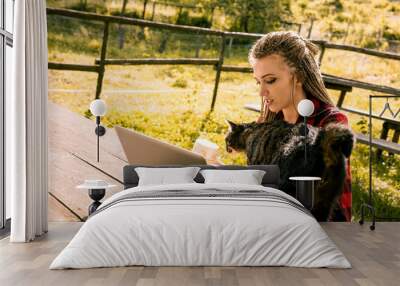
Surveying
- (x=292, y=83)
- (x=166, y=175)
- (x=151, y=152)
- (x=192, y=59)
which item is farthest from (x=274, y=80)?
(x=166, y=175)

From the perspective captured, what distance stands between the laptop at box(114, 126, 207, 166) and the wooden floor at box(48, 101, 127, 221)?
11.3 inches

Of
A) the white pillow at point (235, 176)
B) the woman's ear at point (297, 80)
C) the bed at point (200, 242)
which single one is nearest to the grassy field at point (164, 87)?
the woman's ear at point (297, 80)

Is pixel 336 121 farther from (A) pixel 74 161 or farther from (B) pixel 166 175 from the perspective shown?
(A) pixel 74 161

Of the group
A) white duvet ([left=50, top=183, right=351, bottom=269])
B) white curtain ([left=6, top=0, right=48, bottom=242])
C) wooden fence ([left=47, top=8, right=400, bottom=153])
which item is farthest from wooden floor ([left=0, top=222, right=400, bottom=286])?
wooden fence ([left=47, top=8, right=400, bottom=153])

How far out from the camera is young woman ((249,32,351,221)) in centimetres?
615

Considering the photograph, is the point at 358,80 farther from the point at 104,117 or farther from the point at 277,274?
the point at 277,274

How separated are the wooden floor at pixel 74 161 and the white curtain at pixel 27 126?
105 centimetres

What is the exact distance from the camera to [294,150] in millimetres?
6031

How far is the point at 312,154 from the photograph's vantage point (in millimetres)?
6000

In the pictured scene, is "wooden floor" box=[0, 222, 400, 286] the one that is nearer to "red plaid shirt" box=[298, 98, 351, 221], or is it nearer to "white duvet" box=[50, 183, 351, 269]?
"white duvet" box=[50, 183, 351, 269]

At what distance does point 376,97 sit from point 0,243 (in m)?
3.92

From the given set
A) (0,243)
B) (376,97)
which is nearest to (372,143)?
(376,97)

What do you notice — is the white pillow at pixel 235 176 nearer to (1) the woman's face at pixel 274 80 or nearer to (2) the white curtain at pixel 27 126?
(1) the woman's face at pixel 274 80

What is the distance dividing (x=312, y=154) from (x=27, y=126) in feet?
8.89
